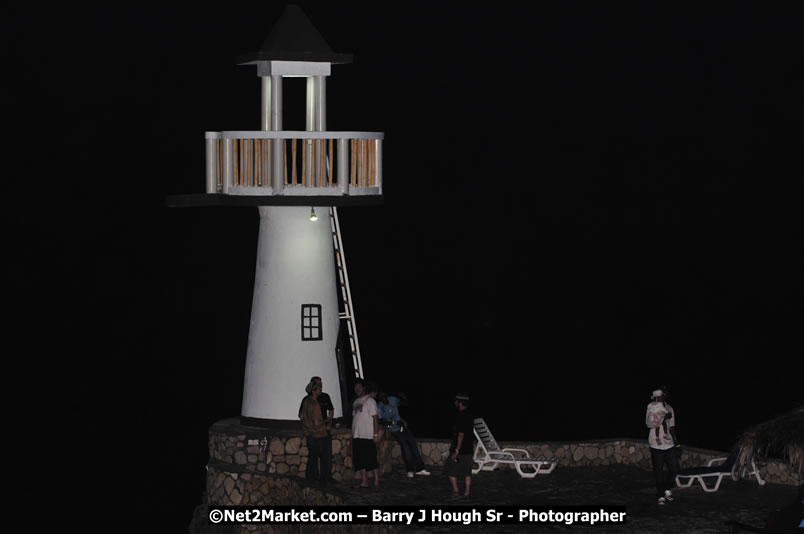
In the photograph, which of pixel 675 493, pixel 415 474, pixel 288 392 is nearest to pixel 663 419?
pixel 675 493

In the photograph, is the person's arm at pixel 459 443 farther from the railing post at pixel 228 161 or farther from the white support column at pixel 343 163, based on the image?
Result: the railing post at pixel 228 161

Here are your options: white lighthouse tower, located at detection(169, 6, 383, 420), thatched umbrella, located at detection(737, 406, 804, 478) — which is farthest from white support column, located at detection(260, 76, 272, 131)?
thatched umbrella, located at detection(737, 406, 804, 478)

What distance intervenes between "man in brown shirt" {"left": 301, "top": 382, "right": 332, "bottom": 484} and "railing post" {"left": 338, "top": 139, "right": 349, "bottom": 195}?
3348 mm

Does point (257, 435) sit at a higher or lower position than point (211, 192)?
lower

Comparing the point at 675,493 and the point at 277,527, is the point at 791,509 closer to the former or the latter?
the point at 675,493

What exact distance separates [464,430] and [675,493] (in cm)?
337

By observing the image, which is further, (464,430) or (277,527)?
(277,527)

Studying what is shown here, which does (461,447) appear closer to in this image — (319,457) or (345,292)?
(319,457)

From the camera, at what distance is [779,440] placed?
77.5 feet

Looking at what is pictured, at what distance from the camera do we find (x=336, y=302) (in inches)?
1214

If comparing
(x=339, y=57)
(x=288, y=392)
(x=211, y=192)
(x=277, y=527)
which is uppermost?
(x=339, y=57)

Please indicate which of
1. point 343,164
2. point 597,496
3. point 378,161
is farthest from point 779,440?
point 378,161

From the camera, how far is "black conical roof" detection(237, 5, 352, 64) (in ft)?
98.5

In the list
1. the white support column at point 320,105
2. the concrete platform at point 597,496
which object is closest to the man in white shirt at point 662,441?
the concrete platform at point 597,496
